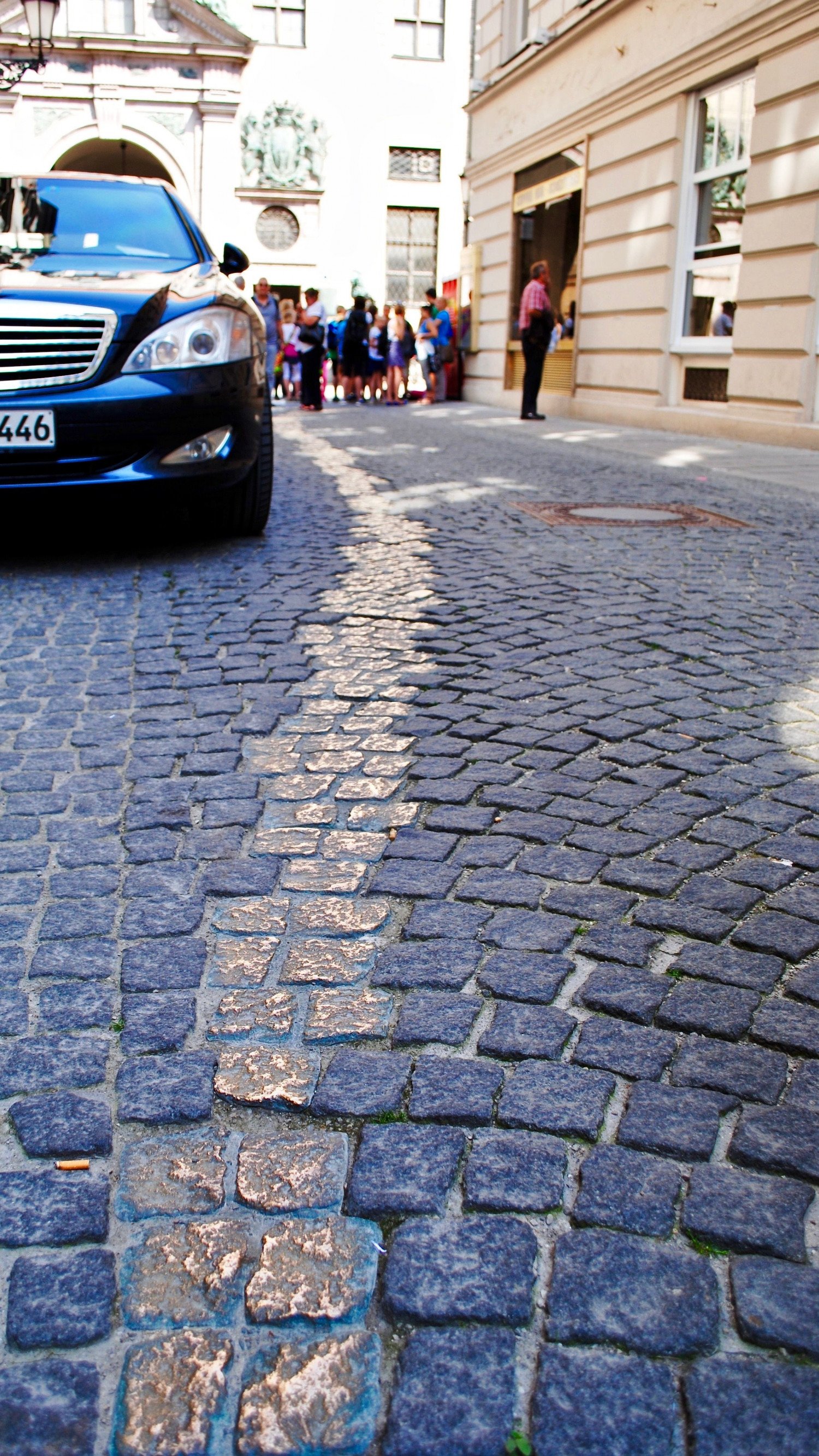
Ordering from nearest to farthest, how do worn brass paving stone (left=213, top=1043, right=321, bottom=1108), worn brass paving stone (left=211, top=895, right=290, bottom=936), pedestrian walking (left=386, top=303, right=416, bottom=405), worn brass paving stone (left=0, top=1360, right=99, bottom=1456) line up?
worn brass paving stone (left=0, top=1360, right=99, bottom=1456)
worn brass paving stone (left=213, top=1043, right=321, bottom=1108)
worn brass paving stone (left=211, top=895, right=290, bottom=936)
pedestrian walking (left=386, top=303, right=416, bottom=405)

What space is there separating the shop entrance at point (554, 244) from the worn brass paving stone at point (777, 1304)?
1809 cm

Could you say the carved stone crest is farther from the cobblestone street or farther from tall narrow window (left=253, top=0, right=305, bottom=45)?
the cobblestone street

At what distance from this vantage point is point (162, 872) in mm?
2682

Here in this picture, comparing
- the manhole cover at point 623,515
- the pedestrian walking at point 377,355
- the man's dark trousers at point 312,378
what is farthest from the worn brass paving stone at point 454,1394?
the pedestrian walking at point 377,355

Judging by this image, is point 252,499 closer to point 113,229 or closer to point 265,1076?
point 113,229

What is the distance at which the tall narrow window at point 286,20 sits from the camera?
34.6 meters

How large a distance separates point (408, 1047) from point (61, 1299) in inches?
27.0

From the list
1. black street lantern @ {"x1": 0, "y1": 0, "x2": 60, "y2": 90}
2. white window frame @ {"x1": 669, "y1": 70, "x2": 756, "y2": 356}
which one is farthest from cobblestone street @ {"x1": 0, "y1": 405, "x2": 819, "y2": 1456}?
black street lantern @ {"x1": 0, "y1": 0, "x2": 60, "y2": 90}

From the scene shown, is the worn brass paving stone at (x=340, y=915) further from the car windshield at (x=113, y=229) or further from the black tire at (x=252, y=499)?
the car windshield at (x=113, y=229)

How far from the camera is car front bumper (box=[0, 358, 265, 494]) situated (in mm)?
5406

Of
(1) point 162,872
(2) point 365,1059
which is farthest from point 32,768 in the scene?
(2) point 365,1059

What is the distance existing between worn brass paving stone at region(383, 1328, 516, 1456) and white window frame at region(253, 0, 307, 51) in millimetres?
38352

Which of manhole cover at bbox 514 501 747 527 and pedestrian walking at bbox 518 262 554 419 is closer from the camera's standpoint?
manhole cover at bbox 514 501 747 527

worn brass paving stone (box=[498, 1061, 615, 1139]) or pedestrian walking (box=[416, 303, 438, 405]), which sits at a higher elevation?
worn brass paving stone (box=[498, 1061, 615, 1139])
